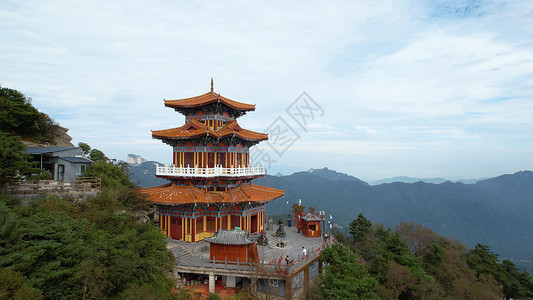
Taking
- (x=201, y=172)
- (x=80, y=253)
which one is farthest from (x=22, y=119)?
(x=80, y=253)

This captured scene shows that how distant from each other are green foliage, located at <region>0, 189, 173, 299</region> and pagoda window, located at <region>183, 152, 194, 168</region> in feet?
29.3

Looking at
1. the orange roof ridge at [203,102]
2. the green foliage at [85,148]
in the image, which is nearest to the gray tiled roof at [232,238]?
the orange roof ridge at [203,102]

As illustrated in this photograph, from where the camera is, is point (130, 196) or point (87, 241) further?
point (130, 196)

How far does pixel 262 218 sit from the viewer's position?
80.9ft

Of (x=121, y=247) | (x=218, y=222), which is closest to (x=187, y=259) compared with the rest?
(x=218, y=222)

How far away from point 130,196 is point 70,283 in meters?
8.62

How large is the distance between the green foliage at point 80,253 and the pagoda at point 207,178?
6493mm

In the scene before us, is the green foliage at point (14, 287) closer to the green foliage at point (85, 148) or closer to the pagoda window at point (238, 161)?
the pagoda window at point (238, 161)

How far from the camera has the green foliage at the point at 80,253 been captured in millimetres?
10180

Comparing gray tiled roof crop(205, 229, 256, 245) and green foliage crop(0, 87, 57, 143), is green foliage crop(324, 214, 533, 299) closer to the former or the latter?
gray tiled roof crop(205, 229, 256, 245)

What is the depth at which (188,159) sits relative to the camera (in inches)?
920

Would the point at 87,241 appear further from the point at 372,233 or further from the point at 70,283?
the point at 372,233

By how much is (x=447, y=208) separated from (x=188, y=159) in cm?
18124

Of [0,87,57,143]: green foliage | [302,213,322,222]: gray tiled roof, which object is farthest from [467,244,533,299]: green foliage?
[0,87,57,143]: green foliage
